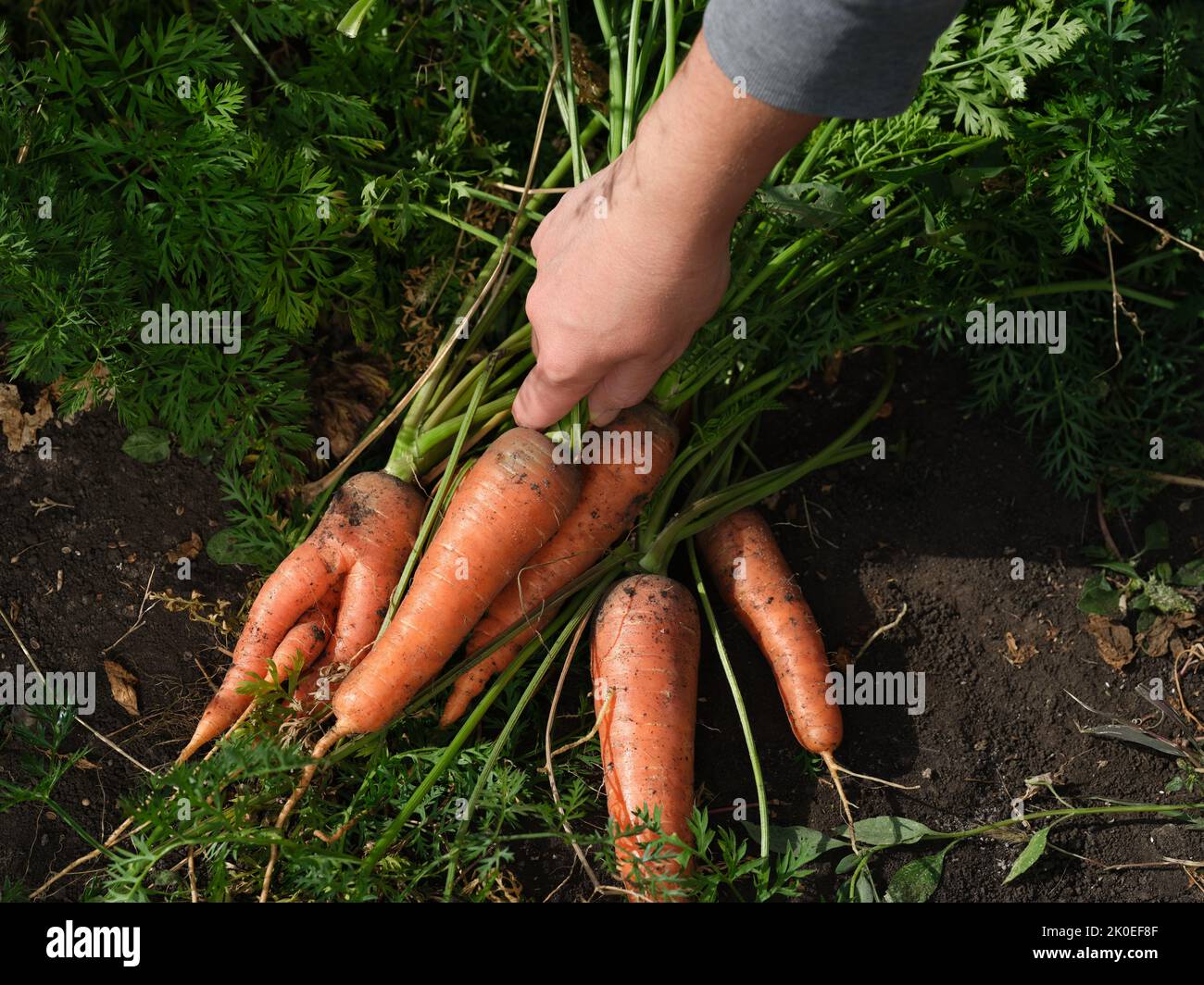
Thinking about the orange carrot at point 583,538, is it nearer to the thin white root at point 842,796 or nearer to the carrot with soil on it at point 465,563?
the carrot with soil on it at point 465,563

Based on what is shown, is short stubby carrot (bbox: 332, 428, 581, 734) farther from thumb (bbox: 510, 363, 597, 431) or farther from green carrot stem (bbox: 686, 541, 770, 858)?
green carrot stem (bbox: 686, 541, 770, 858)

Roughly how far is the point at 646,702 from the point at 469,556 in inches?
22.6

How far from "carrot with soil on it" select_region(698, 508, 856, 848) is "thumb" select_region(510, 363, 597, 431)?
0.60m

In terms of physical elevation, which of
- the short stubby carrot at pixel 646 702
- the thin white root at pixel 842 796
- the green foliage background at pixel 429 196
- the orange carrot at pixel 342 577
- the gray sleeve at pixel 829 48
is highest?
the green foliage background at pixel 429 196

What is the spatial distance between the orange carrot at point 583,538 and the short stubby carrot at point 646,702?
160 mm

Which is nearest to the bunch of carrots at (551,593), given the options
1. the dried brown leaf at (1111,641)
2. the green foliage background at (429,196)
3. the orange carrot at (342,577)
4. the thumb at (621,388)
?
the orange carrot at (342,577)

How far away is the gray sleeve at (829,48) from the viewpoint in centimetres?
123

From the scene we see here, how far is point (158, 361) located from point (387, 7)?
1.06 metres

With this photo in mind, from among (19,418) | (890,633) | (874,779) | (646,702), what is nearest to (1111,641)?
(890,633)

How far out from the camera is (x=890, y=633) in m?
2.66

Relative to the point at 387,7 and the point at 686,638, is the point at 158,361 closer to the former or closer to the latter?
the point at 387,7

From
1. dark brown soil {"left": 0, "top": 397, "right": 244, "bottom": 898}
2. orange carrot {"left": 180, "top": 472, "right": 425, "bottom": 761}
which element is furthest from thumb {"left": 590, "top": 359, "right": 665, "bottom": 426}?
dark brown soil {"left": 0, "top": 397, "right": 244, "bottom": 898}

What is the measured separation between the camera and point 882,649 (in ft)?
8.70

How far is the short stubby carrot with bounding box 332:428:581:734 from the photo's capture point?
7.74ft
